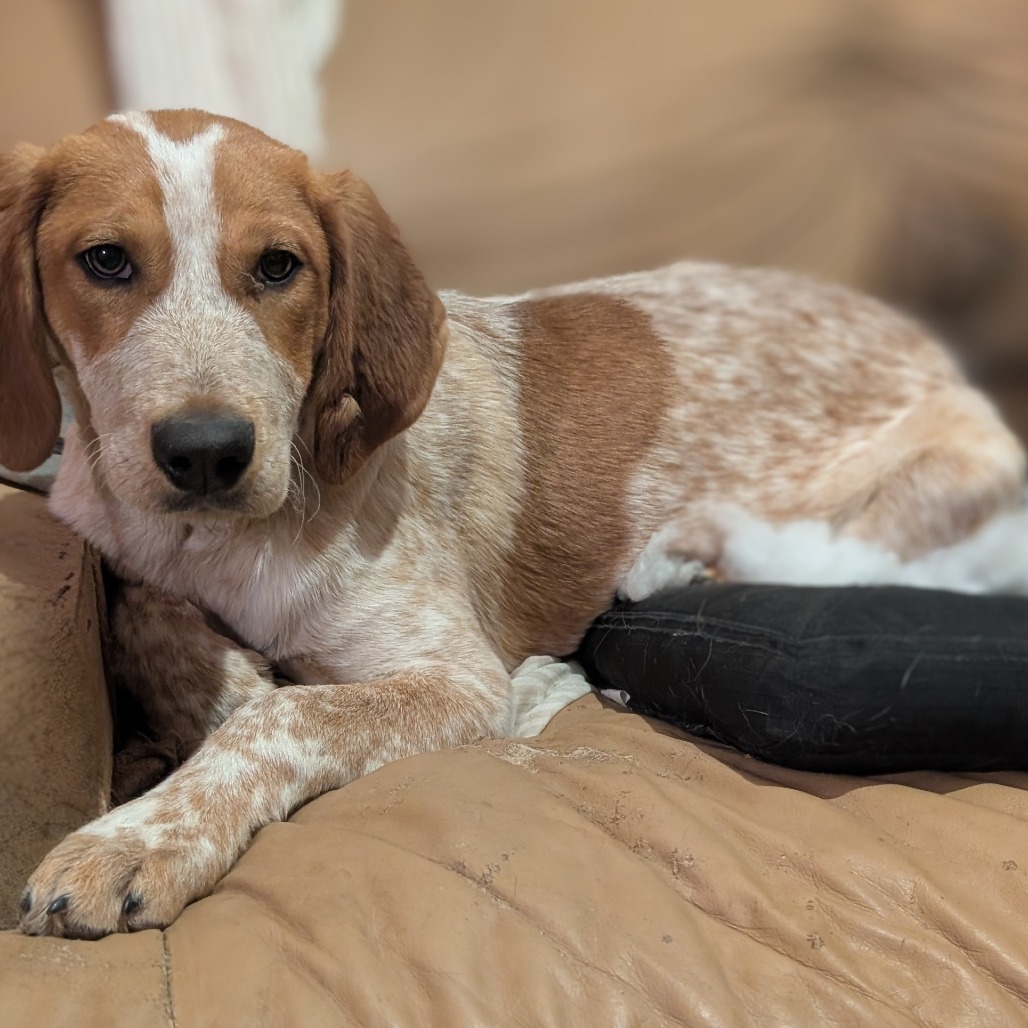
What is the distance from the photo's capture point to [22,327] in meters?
1.55

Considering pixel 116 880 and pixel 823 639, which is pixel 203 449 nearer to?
pixel 116 880

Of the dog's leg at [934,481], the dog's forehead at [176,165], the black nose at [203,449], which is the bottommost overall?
the dog's leg at [934,481]

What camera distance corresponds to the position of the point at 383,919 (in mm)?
1132

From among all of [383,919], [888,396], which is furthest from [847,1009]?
[888,396]

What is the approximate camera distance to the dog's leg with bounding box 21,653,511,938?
1.21 metres

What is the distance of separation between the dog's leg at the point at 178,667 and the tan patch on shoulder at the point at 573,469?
0.66 metres

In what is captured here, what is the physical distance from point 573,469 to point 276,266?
0.88 m

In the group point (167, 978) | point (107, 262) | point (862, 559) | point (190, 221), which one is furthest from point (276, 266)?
point (862, 559)

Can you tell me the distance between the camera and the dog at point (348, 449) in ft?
4.70

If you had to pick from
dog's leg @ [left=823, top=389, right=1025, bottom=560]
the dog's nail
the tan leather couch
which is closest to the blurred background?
dog's leg @ [left=823, top=389, right=1025, bottom=560]

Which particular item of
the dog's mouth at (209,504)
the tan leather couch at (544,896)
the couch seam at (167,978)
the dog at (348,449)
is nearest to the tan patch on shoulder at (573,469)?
the dog at (348,449)

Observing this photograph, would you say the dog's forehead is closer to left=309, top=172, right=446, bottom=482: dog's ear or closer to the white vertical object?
left=309, top=172, right=446, bottom=482: dog's ear

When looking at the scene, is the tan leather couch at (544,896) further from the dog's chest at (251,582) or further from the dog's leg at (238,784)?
the dog's chest at (251,582)

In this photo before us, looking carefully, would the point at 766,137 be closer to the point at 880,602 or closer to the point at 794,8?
the point at 794,8
